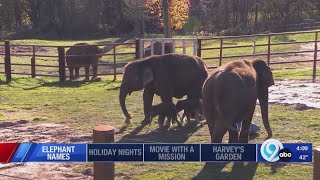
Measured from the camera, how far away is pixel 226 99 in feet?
22.2

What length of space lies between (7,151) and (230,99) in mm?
3026

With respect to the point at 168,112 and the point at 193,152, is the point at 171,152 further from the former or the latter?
the point at 168,112

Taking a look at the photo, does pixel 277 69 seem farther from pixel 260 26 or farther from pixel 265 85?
pixel 260 26

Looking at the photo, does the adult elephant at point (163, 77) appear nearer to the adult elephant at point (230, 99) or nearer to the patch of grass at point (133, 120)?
the patch of grass at point (133, 120)

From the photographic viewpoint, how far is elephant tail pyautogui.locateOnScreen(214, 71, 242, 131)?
6770 millimetres

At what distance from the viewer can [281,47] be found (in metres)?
26.9

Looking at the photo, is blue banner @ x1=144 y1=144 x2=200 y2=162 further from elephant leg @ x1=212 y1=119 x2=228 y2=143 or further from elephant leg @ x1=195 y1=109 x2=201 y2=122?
elephant leg @ x1=195 y1=109 x2=201 y2=122

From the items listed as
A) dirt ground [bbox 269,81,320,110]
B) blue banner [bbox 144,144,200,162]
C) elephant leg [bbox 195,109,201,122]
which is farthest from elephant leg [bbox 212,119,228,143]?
dirt ground [bbox 269,81,320,110]

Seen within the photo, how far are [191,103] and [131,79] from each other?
3.92 feet

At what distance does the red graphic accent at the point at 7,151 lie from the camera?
4840 millimetres

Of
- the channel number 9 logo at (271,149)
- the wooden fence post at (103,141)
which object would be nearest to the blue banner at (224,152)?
the channel number 9 logo at (271,149)

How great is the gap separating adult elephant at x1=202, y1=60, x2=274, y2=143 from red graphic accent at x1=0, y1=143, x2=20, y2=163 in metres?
2.84

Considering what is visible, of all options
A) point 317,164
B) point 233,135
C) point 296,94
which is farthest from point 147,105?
point 317,164

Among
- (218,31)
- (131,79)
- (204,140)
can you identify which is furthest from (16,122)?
(218,31)
